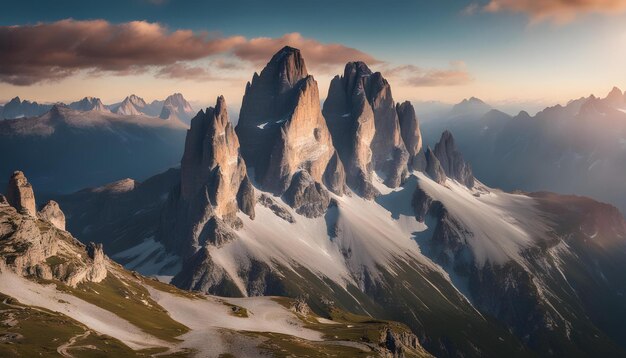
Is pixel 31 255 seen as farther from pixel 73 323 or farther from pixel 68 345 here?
pixel 68 345

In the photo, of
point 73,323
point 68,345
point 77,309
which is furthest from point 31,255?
point 68,345

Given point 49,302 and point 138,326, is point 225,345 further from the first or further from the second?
point 49,302

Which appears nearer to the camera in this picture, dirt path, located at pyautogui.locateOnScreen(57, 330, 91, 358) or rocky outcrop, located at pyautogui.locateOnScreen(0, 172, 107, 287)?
dirt path, located at pyautogui.locateOnScreen(57, 330, 91, 358)

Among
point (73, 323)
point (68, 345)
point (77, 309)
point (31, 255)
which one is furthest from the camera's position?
point (31, 255)

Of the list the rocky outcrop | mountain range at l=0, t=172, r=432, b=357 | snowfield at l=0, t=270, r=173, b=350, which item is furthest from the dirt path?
the rocky outcrop

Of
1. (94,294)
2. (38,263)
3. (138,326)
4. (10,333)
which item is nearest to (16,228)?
(38,263)

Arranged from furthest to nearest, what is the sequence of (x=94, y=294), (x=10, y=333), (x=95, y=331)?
1. (x=94, y=294)
2. (x=95, y=331)
3. (x=10, y=333)

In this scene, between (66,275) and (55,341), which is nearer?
(55,341)

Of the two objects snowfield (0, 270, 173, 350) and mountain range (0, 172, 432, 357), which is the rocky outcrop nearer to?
mountain range (0, 172, 432, 357)

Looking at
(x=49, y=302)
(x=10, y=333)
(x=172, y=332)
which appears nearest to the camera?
(x=10, y=333)

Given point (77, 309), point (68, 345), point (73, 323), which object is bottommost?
point (77, 309)

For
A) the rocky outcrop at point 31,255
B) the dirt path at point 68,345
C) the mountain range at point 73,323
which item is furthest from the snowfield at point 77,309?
the dirt path at point 68,345
